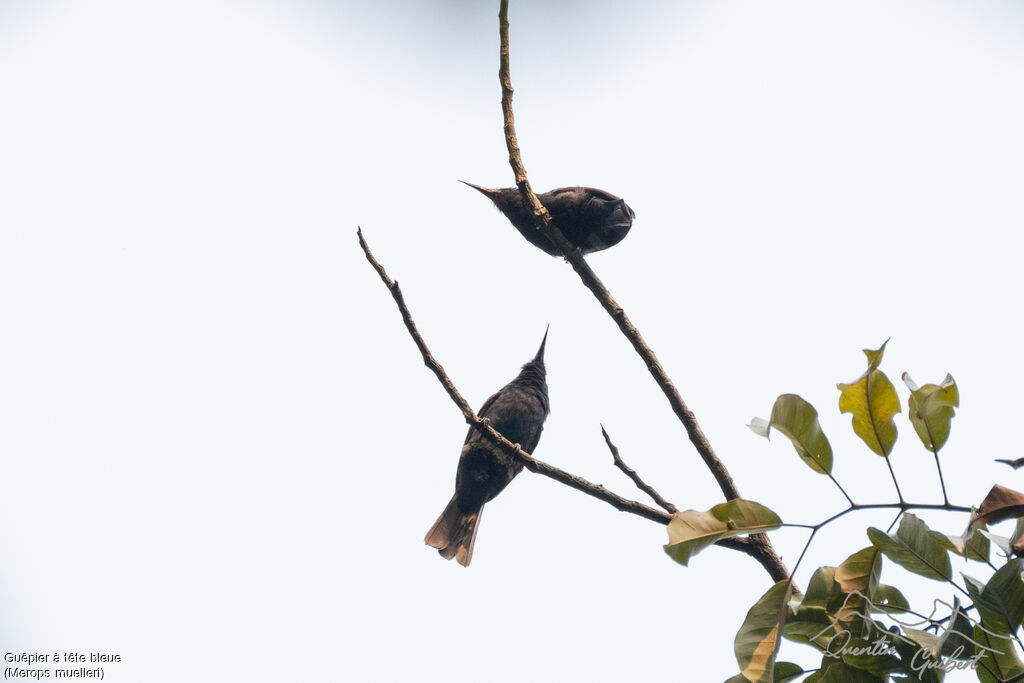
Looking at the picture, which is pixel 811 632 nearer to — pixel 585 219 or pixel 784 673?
pixel 784 673

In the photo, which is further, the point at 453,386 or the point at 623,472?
the point at 453,386

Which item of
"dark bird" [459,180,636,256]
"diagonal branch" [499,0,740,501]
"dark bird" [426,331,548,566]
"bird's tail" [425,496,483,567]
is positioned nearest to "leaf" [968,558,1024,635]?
"diagonal branch" [499,0,740,501]

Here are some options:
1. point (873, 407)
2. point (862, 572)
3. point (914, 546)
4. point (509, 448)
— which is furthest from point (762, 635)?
point (509, 448)

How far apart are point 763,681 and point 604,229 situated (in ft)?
9.38

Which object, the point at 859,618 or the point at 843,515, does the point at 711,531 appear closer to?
the point at 843,515

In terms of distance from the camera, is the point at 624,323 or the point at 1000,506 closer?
the point at 1000,506

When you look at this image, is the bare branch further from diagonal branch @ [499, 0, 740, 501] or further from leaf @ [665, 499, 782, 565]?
leaf @ [665, 499, 782, 565]

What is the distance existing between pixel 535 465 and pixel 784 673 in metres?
1.21

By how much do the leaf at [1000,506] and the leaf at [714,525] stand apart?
567 millimetres

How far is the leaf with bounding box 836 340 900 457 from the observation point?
2197mm

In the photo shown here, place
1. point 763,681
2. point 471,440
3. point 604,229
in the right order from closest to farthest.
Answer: point 763,681 → point 604,229 → point 471,440

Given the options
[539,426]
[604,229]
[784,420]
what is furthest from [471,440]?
[784,420]

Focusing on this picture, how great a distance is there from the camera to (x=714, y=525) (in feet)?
6.93

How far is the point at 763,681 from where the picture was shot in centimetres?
200
